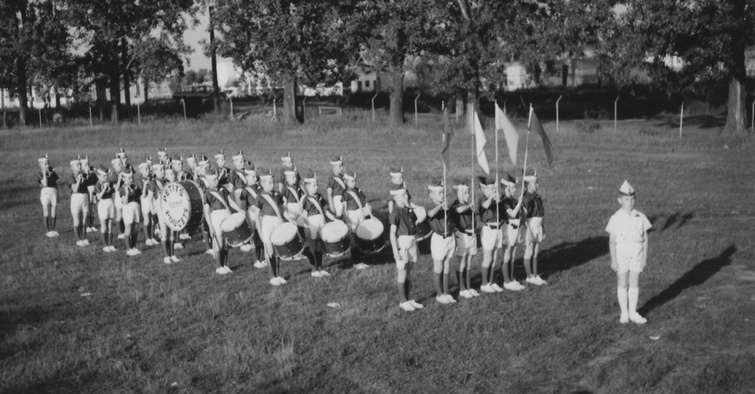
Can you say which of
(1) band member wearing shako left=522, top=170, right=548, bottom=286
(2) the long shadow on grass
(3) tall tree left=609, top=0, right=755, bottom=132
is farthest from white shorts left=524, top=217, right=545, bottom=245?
(3) tall tree left=609, top=0, right=755, bottom=132

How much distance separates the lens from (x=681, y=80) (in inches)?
1588

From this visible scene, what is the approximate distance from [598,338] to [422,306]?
9.77 feet

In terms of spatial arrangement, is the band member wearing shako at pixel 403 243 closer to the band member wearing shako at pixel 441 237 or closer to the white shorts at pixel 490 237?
the band member wearing shako at pixel 441 237

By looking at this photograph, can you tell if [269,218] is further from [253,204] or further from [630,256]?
[630,256]

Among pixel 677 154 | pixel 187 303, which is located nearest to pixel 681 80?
pixel 677 154

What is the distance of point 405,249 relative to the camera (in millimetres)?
13375

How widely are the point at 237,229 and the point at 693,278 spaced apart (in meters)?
8.58

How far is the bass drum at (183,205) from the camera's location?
1617cm

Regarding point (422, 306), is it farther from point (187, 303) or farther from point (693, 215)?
point (693, 215)

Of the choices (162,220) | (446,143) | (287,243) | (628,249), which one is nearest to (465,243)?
(446,143)

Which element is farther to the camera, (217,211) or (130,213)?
(130,213)

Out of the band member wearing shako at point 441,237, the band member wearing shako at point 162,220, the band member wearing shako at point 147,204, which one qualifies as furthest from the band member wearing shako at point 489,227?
the band member wearing shako at point 147,204

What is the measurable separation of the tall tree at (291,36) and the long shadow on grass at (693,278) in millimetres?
30523

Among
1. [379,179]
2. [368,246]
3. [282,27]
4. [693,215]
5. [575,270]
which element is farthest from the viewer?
[282,27]
